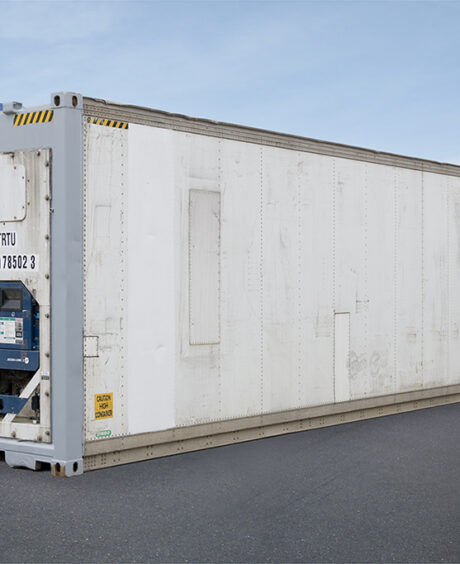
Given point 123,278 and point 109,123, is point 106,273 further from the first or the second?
point 109,123

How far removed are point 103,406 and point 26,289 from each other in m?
1.26

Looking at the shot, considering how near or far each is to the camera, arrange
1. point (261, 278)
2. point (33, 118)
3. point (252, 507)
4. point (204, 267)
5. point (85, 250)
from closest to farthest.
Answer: point (252, 507) < point (85, 250) < point (33, 118) < point (204, 267) < point (261, 278)

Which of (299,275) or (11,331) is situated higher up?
(299,275)

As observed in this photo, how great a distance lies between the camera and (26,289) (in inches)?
216

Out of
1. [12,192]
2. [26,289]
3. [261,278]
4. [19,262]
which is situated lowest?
[26,289]

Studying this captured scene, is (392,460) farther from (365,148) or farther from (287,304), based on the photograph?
(365,148)

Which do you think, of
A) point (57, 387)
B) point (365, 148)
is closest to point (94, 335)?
point (57, 387)

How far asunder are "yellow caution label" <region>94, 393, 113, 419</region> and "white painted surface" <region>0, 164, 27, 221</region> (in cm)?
175

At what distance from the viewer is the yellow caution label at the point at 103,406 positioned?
5379 mm

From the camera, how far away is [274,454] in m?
6.29

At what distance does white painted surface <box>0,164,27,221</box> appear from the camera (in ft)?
17.9

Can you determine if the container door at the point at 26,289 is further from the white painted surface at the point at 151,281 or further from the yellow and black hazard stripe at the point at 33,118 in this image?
the white painted surface at the point at 151,281

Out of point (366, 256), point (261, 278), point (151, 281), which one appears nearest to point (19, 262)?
point (151, 281)

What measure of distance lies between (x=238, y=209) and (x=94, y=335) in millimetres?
2009
